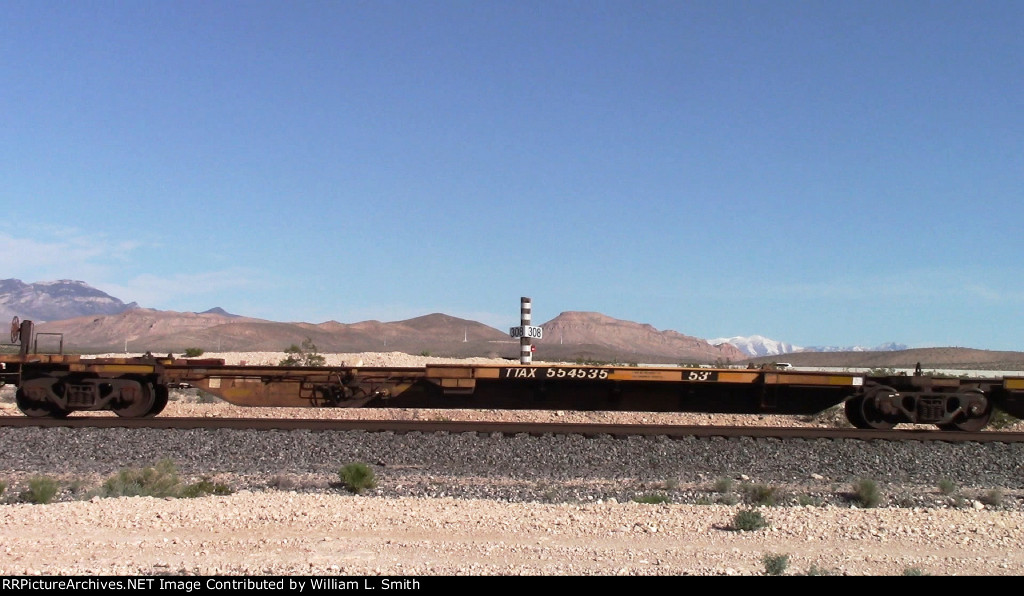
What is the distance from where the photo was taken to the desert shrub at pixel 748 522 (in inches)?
317

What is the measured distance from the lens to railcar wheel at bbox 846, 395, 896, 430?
15.7 m

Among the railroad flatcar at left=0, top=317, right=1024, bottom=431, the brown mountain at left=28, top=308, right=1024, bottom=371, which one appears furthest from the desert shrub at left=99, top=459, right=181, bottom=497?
the brown mountain at left=28, top=308, right=1024, bottom=371

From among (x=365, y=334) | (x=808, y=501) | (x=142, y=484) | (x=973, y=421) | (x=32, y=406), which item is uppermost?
(x=365, y=334)

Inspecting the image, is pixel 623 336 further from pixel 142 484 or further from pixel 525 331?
pixel 142 484

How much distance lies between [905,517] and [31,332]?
1498 cm

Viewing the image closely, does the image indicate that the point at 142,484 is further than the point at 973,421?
No

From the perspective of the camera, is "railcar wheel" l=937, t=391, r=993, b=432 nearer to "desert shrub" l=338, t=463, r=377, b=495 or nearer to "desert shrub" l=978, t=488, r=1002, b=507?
"desert shrub" l=978, t=488, r=1002, b=507

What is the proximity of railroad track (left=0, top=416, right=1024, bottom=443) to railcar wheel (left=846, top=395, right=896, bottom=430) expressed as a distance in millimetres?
859

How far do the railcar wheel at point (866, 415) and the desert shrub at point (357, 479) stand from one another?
942 centimetres

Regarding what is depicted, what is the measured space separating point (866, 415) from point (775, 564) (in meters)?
10.3

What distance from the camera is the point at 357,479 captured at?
416 inches

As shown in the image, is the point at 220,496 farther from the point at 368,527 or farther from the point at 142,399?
the point at 142,399

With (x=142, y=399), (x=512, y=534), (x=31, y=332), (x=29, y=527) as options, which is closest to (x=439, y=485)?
(x=512, y=534)

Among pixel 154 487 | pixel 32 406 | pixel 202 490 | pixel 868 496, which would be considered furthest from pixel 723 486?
pixel 32 406
